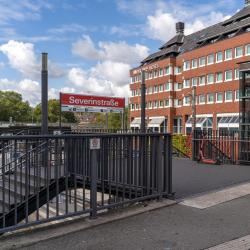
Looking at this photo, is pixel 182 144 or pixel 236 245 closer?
pixel 236 245

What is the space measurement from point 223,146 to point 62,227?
11769mm

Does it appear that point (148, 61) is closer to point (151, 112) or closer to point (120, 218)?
point (151, 112)

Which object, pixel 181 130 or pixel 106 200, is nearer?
pixel 106 200

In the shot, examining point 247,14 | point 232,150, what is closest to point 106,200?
point 232,150

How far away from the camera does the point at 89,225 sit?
6.06 metres

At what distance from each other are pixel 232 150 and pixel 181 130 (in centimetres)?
5267

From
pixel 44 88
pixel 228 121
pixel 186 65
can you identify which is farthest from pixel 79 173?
pixel 186 65

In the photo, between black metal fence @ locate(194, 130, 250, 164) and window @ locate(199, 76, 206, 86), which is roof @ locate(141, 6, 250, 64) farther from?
black metal fence @ locate(194, 130, 250, 164)

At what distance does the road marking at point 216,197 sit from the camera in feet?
24.1

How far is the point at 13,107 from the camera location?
12575 cm

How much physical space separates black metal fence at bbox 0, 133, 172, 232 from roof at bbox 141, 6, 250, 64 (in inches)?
2115

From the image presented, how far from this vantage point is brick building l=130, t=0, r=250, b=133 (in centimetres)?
5666

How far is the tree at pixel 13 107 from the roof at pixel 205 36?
53.2 m

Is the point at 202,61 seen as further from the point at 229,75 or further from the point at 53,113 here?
the point at 53,113
